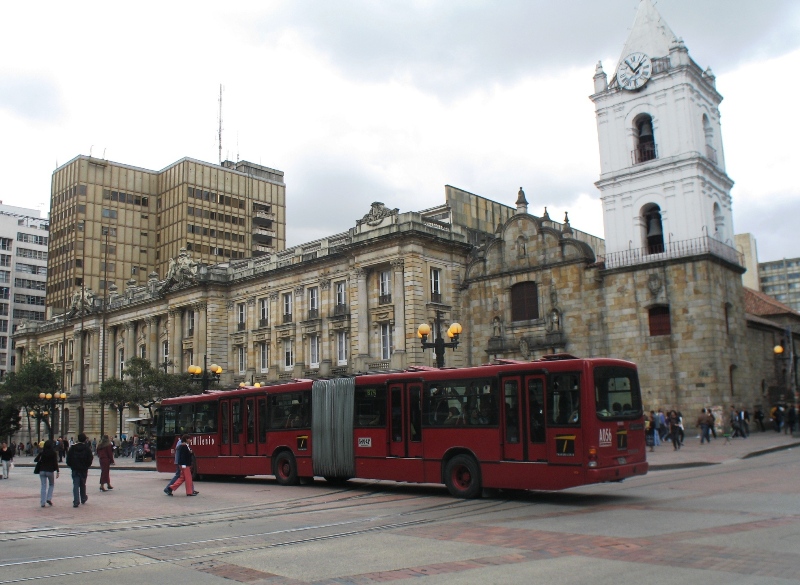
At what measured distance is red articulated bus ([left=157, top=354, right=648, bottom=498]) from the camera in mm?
Answer: 16469

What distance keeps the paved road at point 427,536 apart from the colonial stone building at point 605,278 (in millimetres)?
17459

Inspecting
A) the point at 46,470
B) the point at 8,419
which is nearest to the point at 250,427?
the point at 46,470

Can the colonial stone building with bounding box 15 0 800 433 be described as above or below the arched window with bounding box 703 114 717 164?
below

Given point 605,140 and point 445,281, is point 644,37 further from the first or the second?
point 445,281

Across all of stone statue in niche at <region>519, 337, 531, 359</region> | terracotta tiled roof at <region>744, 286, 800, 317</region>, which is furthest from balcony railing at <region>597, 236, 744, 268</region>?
terracotta tiled roof at <region>744, 286, 800, 317</region>

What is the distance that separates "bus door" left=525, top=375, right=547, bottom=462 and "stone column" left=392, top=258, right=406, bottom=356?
2685 centimetres

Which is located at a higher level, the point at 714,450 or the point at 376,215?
the point at 376,215

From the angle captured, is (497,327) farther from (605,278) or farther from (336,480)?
(336,480)

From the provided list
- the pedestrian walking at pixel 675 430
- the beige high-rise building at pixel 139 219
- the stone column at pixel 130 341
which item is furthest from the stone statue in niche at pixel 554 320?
the beige high-rise building at pixel 139 219

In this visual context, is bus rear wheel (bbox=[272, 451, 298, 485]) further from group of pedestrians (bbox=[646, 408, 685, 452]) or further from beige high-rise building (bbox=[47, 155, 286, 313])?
beige high-rise building (bbox=[47, 155, 286, 313])

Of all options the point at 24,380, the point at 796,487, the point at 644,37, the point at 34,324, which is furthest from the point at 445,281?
the point at 34,324

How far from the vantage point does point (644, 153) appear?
41.3 metres

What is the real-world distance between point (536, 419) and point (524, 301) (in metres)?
26.5

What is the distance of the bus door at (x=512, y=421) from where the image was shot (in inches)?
680
